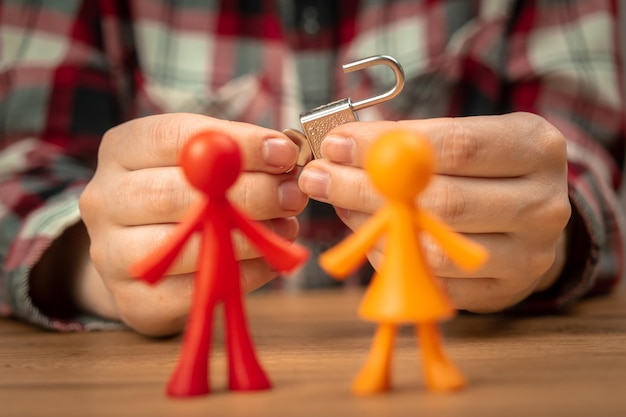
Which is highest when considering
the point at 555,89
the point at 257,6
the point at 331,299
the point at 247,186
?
the point at 257,6

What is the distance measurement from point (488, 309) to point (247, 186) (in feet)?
0.81

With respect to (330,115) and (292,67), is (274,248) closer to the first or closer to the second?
(330,115)

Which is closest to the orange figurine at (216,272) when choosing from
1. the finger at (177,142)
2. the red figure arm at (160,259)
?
the red figure arm at (160,259)

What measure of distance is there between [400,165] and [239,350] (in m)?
0.14

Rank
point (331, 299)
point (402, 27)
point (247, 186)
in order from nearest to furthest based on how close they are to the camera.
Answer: point (247, 186), point (331, 299), point (402, 27)

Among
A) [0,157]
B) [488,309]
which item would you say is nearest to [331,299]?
[488,309]

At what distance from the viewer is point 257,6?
98 centimetres

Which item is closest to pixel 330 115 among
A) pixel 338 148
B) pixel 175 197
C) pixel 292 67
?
Answer: pixel 338 148

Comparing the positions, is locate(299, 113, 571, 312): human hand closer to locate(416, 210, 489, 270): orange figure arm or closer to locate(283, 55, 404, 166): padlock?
locate(283, 55, 404, 166): padlock

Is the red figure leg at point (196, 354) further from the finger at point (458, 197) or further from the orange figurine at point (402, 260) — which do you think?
the finger at point (458, 197)

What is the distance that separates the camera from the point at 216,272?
0.39 meters

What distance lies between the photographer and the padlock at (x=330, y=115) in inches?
21.2

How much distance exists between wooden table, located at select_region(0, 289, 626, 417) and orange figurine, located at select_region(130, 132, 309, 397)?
12 millimetres

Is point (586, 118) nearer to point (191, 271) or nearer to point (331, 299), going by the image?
point (331, 299)
